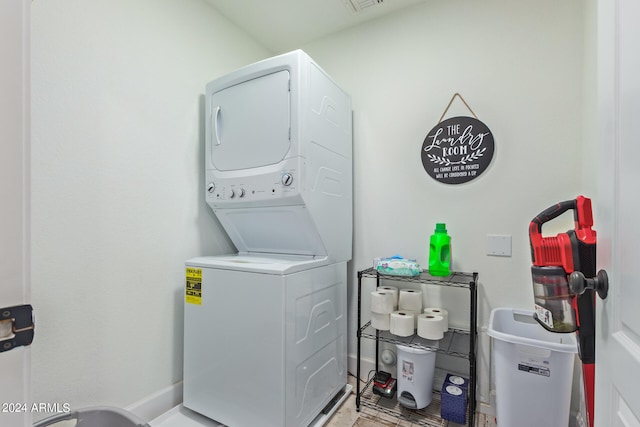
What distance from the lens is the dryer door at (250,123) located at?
5.26 ft

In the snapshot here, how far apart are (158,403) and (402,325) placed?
145cm

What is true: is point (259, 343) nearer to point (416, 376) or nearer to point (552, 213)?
point (416, 376)

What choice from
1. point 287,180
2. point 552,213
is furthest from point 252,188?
point 552,213

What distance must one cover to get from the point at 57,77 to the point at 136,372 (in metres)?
1.48

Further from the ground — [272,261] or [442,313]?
[272,261]

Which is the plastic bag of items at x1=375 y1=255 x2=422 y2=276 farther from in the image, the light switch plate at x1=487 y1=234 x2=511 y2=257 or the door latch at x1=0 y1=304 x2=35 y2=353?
the door latch at x1=0 y1=304 x2=35 y2=353

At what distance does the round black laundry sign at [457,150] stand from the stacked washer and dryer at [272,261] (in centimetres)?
60

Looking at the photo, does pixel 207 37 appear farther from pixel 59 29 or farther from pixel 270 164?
pixel 270 164

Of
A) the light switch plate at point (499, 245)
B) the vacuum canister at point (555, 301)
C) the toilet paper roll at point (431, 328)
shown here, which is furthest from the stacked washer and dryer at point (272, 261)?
the vacuum canister at point (555, 301)

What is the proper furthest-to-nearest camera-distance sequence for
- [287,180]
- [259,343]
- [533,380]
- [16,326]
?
1. [287,180]
2. [259,343]
3. [533,380]
4. [16,326]

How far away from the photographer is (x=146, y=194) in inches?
63.9

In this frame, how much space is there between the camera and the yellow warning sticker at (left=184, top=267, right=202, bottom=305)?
1646 mm

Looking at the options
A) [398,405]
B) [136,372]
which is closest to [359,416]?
[398,405]

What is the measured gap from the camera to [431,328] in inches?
63.6
